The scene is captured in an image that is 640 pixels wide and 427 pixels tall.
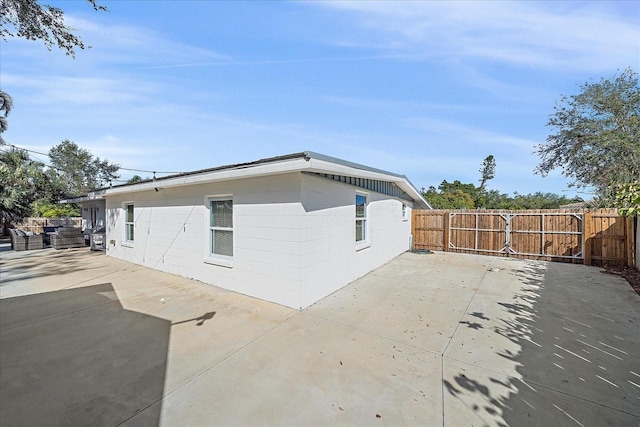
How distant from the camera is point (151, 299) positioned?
5.02 metres

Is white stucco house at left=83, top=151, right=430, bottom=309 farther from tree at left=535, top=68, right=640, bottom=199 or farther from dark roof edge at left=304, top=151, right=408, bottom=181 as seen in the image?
tree at left=535, top=68, right=640, bottom=199

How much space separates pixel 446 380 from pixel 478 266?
22.4 feet

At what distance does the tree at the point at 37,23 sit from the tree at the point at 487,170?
147 ft

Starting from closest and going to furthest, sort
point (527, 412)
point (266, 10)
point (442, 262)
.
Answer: point (527, 412) < point (266, 10) < point (442, 262)

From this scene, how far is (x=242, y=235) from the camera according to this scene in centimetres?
532

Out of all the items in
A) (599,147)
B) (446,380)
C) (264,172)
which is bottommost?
(446,380)

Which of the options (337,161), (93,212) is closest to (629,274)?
(337,161)

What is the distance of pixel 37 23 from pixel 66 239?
1069cm

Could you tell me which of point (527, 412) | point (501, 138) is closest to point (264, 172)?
point (527, 412)

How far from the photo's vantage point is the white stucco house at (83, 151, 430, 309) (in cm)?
458

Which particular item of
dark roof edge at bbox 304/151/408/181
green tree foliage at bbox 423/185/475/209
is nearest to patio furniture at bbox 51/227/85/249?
dark roof edge at bbox 304/151/408/181

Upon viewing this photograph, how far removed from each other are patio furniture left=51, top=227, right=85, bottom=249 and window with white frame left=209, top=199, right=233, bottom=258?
1023 cm

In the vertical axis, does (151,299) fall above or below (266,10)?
below

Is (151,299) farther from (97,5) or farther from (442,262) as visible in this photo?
(442,262)
